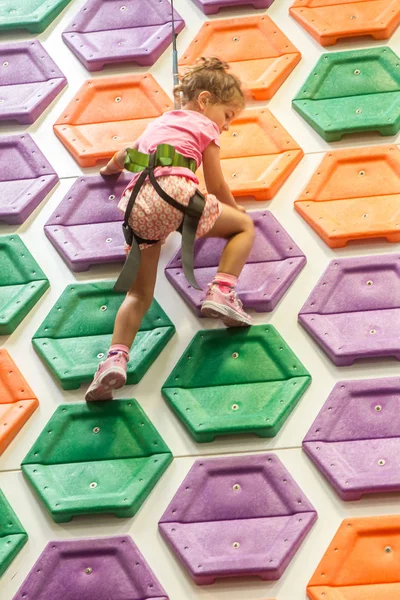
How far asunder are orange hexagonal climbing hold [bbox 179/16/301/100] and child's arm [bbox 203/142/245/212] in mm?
419

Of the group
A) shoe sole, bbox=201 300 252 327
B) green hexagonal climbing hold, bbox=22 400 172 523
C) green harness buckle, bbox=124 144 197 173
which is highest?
green harness buckle, bbox=124 144 197 173

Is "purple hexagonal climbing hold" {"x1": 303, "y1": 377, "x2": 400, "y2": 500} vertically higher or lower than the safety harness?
lower

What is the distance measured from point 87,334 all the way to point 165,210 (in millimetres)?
392

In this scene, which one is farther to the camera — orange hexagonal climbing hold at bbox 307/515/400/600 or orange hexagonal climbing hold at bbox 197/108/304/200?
orange hexagonal climbing hold at bbox 197/108/304/200

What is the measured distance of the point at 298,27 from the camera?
9.81 ft

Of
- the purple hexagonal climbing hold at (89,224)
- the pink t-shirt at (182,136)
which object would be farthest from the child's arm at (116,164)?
the pink t-shirt at (182,136)

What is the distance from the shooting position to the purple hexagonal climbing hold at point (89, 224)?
8.52ft

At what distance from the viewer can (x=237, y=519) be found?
222 centimetres

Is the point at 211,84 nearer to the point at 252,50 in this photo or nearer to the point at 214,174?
the point at 214,174

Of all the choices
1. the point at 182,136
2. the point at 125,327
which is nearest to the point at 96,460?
the point at 125,327

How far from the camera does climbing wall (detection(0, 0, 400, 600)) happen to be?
2193 mm

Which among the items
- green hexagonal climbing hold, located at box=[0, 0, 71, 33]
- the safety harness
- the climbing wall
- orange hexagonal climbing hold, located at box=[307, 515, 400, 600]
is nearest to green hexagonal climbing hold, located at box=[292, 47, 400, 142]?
the climbing wall

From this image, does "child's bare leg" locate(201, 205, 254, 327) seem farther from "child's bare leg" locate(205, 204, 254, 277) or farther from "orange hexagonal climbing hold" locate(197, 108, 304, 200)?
"orange hexagonal climbing hold" locate(197, 108, 304, 200)

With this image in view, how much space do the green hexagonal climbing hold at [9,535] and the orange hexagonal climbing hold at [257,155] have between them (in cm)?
102
